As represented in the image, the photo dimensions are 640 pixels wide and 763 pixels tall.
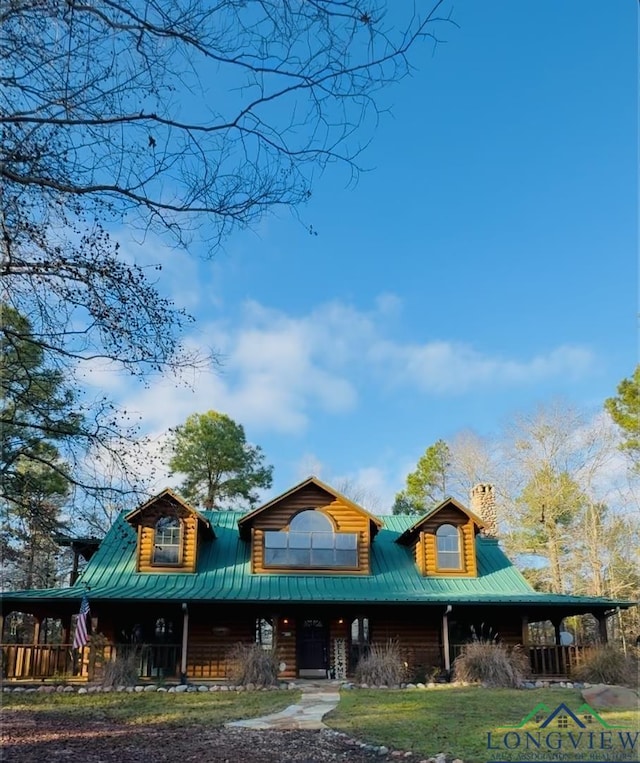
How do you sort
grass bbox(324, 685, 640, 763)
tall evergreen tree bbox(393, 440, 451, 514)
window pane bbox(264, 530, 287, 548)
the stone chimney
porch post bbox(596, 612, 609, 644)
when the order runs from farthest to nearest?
tall evergreen tree bbox(393, 440, 451, 514) < the stone chimney < window pane bbox(264, 530, 287, 548) < porch post bbox(596, 612, 609, 644) < grass bbox(324, 685, 640, 763)

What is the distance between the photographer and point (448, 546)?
1864 cm

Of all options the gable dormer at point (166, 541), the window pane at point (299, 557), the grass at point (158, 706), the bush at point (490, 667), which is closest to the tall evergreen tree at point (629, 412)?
the bush at point (490, 667)

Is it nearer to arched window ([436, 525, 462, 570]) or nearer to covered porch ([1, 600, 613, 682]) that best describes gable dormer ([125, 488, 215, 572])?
covered porch ([1, 600, 613, 682])

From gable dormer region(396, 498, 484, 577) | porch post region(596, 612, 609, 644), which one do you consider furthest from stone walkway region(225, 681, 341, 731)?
porch post region(596, 612, 609, 644)

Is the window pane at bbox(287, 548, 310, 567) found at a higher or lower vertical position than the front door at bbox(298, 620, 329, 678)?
higher

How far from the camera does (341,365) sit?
24484mm

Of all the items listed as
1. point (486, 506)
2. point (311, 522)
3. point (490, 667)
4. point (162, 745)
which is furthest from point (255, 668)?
point (486, 506)

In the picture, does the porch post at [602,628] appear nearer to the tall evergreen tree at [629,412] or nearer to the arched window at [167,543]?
the tall evergreen tree at [629,412]

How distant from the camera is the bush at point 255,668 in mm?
14750

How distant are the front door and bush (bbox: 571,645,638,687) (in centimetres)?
634

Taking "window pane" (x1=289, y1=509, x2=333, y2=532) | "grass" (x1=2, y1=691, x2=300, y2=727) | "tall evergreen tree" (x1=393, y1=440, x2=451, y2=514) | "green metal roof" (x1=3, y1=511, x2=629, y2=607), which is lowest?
"grass" (x1=2, y1=691, x2=300, y2=727)

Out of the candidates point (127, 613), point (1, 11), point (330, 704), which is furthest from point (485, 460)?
point (1, 11)

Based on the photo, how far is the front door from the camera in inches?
693

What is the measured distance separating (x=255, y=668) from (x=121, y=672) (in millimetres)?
2955
